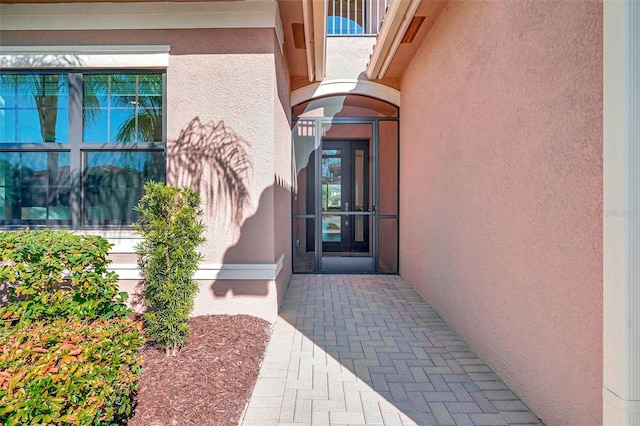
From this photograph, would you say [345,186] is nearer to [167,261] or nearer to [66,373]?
[167,261]

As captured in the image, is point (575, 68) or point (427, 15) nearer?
point (575, 68)

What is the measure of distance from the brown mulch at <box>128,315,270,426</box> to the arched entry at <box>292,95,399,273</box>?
3.48m

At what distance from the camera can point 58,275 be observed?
301cm

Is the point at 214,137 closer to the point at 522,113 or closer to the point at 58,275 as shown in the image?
the point at 58,275

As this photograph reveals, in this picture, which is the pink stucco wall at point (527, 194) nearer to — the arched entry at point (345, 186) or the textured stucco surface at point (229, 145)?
the textured stucco surface at point (229, 145)

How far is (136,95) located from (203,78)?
2.93ft

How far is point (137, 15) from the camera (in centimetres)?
404

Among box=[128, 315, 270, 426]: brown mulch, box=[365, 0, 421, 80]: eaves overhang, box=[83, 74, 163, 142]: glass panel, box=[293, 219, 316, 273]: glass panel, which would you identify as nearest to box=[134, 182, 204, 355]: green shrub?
box=[128, 315, 270, 426]: brown mulch

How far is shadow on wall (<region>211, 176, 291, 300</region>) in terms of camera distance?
404 centimetres

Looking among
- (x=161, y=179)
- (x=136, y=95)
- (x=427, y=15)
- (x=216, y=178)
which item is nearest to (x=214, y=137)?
(x=216, y=178)

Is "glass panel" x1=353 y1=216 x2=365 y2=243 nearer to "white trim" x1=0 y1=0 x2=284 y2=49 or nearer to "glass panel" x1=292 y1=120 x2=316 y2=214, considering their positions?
"glass panel" x1=292 y1=120 x2=316 y2=214

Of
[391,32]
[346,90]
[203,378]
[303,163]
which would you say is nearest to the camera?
[203,378]

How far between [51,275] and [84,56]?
270 centimetres

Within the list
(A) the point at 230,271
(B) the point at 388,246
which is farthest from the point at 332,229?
(A) the point at 230,271
